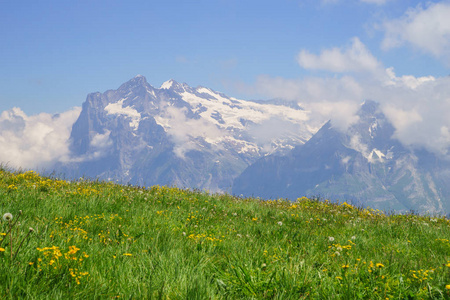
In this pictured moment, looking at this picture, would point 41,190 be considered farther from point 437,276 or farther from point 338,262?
point 437,276

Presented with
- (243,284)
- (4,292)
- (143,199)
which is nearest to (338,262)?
(243,284)

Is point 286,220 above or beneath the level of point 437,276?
above

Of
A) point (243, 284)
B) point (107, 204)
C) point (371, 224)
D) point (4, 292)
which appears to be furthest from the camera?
point (371, 224)

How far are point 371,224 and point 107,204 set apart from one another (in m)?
7.51

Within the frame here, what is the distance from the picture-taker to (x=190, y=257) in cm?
524

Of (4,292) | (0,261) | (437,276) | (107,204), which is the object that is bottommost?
(4,292)

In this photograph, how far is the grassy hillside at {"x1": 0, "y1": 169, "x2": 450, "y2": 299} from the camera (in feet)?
12.8

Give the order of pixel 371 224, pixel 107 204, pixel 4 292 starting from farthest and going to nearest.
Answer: pixel 371 224 < pixel 107 204 < pixel 4 292

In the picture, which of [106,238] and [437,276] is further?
[106,238]

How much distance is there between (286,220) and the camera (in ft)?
33.4

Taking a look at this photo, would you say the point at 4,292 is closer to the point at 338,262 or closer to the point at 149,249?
the point at 149,249

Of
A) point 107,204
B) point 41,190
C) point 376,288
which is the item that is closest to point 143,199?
point 107,204

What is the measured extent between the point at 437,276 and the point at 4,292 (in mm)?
5258

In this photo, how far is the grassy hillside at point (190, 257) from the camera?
389 centimetres
